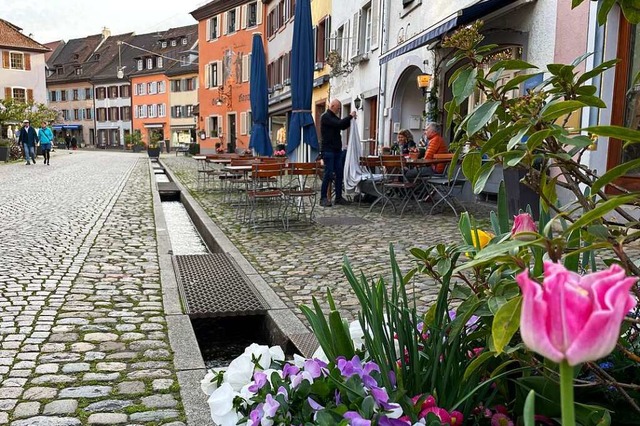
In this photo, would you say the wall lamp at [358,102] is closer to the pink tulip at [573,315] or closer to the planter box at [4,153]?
the planter box at [4,153]

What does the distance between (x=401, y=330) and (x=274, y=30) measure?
31656 millimetres

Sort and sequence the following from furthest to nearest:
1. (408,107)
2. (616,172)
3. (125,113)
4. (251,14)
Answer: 1. (125,113)
2. (251,14)
3. (408,107)
4. (616,172)

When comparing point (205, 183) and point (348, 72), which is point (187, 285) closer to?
point (205, 183)

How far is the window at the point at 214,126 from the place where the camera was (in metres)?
42.4

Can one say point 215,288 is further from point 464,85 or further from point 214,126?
point 214,126

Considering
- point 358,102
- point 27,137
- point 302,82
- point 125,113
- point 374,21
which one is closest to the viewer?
point 302,82

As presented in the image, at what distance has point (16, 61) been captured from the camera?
161ft

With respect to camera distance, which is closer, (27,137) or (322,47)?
(322,47)

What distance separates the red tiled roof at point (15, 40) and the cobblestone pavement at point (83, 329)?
46399 millimetres

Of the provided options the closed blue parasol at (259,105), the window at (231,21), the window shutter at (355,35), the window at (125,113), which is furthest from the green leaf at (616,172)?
the window at (125,113)

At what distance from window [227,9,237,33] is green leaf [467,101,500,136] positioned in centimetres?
3981

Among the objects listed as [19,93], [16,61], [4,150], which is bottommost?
[4,150]

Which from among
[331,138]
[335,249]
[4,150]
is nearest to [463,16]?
[331,138]

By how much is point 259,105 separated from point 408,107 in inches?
146
